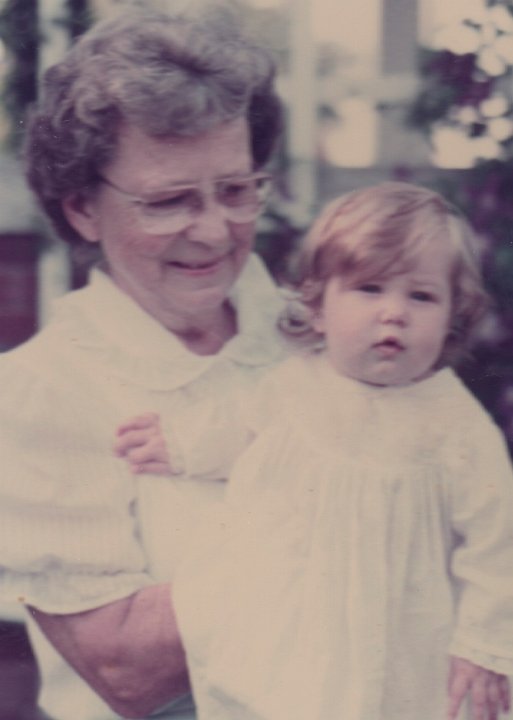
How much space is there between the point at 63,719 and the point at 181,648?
29 centimetres

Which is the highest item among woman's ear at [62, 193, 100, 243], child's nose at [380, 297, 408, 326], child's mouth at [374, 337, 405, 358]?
woman's ear at [62, 193, 100, 243]

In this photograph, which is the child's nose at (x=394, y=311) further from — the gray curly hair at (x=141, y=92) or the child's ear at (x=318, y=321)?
the gray curly hair at (x=141, y=92)

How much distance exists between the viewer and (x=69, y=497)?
5.42 feet

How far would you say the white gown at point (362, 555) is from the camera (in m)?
1.56

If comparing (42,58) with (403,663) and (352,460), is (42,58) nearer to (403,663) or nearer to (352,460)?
(352,460)

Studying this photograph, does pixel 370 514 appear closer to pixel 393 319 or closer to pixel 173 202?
pixel 393 319

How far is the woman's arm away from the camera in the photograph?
165 centimetres

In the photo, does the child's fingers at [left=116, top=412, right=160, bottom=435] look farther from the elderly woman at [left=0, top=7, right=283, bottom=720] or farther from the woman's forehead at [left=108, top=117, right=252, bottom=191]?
the woman's forehead at [left=108, top=117, right=252, bottom=191]

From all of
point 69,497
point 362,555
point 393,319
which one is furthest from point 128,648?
point 393,319

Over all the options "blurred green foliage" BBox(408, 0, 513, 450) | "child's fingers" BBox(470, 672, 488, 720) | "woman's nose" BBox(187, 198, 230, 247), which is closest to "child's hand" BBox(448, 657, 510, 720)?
"child's fingers" BBox(470, 672, 488, 720)

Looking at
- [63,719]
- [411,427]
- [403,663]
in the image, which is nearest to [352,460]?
[411,427]

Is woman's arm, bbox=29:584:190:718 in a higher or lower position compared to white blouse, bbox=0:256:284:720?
lower

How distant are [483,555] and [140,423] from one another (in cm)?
56

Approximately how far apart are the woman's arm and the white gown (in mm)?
83
